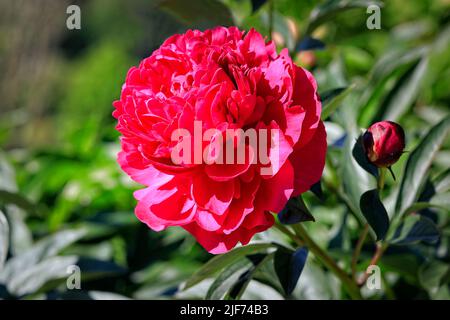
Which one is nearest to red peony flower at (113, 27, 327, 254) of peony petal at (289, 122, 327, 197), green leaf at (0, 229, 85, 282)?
peony petal at (289, 122, 327, 197)

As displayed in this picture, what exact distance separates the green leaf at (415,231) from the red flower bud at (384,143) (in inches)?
4.5

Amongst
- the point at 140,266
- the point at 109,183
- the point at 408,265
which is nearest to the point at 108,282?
the point at 140,266

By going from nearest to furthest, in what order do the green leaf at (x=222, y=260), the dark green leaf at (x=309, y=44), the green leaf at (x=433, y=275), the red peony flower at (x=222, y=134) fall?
the red peony flower at (x=222, y=134) < the green leaf at (x=222, y=260) < the green leaf at (x=433, y=275) < the dark green leaf at (x=309, y=44)

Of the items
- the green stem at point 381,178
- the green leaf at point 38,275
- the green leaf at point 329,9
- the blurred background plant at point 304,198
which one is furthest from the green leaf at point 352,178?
the green leaf at point 38,275

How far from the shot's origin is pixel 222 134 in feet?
1.66

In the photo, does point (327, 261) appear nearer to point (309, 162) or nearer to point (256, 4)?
point (309, 162)

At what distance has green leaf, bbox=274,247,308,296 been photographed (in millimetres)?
571

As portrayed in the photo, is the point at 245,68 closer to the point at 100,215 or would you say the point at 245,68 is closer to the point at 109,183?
the point at 100,215

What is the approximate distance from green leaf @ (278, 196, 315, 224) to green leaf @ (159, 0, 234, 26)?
0.33 m

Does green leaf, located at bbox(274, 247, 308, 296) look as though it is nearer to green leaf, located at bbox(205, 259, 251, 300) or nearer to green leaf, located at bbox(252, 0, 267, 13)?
green leaf, located at bbox(205, 259, 251, 300)

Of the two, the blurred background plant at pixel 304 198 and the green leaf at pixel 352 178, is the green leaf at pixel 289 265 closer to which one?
the blurred background plant at pixel 304 198

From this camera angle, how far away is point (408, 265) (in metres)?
0.77

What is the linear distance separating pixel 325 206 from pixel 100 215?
1.37ft

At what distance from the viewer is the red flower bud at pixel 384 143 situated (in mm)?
542
